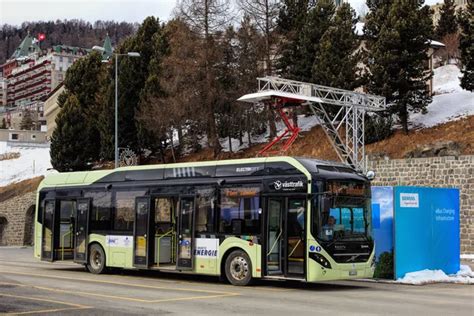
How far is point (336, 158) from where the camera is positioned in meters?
37.3

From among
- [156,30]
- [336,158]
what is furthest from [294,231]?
[156,30]

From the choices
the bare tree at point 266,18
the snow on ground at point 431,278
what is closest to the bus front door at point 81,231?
the snow on ground at point 431,278

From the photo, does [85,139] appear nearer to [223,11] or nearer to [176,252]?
[223,11]

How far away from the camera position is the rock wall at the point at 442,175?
27.8 m

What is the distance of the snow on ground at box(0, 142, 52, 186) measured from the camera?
65.2m

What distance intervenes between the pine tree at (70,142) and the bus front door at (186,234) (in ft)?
123

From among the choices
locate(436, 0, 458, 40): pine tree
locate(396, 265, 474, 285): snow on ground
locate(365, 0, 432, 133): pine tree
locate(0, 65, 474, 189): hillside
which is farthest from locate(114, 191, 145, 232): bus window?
locate(436, 0, 458, 40): pine tree

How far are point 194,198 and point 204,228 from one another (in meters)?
0.91

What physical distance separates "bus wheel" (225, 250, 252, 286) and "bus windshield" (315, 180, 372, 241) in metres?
2.23

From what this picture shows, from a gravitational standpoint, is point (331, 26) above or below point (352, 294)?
above

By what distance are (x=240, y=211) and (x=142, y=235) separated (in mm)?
3650

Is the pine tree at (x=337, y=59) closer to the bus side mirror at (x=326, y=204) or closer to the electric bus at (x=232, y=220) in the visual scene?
the electric bus at (x=232, y=220)

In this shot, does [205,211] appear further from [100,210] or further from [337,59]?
[337,59]

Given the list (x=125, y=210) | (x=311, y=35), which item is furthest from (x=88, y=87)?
(x=125, y=210)
